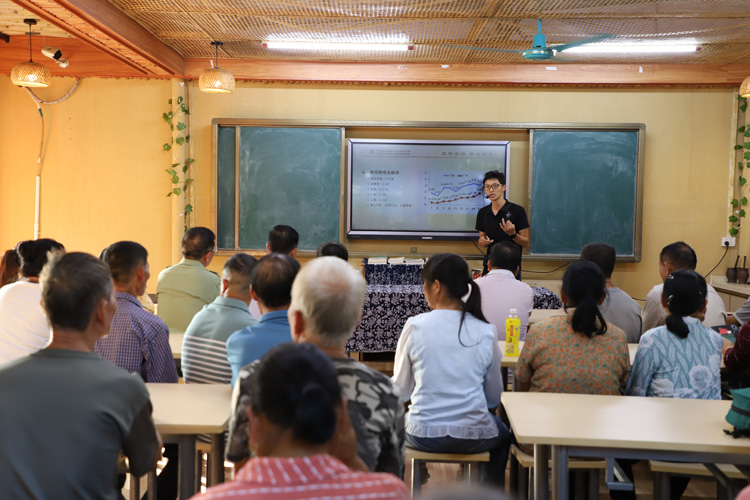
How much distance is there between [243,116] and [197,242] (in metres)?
3.19

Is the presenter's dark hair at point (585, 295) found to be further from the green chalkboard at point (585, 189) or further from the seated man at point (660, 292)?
the green chalkboard at point (585, 189)

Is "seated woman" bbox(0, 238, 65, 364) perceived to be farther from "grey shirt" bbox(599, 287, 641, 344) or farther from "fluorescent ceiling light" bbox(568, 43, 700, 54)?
"fluorescent ceiling light" bbox(568, 43, 700, 54)

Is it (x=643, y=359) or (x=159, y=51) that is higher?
(x=159, y=51)

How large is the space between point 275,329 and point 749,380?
2.44m

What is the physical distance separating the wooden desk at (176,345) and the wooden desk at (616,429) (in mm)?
1526

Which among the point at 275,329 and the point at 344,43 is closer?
the point at 275,329

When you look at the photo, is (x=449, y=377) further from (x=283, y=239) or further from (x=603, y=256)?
(x=283, y=239)

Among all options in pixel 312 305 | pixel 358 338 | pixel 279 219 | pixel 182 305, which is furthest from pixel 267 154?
pixel 312 305

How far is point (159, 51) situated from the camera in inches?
225

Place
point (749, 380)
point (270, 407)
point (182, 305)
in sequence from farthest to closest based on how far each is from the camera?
point (182, 305), point (749, 380), point (270, 407)

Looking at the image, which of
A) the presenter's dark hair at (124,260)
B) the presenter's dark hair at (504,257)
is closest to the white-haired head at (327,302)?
the presenter's dark hair at (124,260)

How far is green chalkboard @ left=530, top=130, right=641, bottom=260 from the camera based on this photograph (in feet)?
21.3

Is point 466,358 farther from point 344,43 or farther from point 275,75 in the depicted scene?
point 275,75

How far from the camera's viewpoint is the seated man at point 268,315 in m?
2.23
